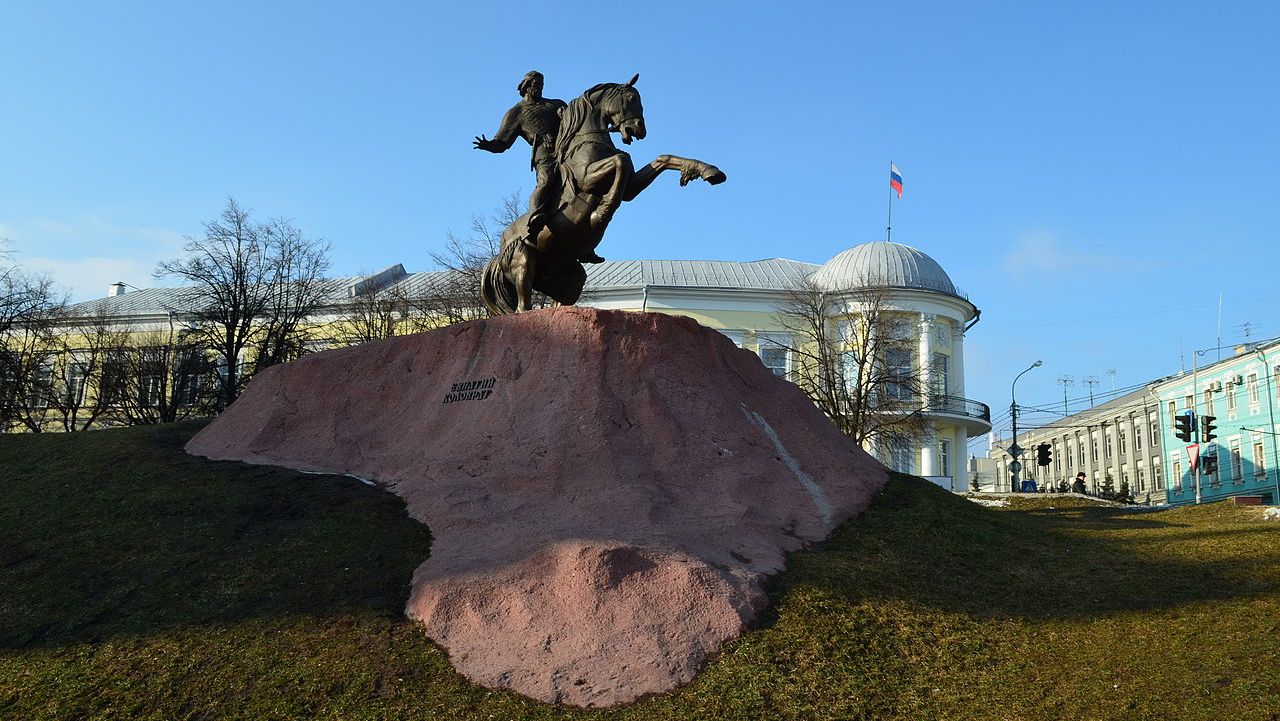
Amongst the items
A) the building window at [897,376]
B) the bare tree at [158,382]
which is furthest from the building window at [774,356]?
the bare tree at [158,382]

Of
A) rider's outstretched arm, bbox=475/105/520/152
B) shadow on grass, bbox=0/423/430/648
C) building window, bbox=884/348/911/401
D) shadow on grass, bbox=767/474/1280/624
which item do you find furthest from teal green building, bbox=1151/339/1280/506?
shadow on grass, bbox=0/423/430/648

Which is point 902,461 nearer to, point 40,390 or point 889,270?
point 889,270

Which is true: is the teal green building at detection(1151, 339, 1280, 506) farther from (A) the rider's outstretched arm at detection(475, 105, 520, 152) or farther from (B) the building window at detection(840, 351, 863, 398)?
(A) the rider's outstretched arm at detection(475, 105, 520, 152)

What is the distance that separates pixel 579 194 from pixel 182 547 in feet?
20.8

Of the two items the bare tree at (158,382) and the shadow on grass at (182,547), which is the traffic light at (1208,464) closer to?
A: the bare tree at (158,382)

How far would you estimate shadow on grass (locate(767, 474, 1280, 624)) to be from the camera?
10117 mm

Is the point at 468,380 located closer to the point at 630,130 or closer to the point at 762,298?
the point at 630,130

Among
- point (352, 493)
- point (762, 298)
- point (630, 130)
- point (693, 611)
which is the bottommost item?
point (693, 611)

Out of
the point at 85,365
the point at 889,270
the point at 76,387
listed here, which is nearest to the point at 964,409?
the point at 889,270

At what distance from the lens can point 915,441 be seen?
37.8 metres

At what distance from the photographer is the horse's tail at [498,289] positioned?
15.4 metres

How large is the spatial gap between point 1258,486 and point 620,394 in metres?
49.3

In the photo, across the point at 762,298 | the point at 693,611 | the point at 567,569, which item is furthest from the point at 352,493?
the point at 762,298

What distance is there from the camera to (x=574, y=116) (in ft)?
46.4
